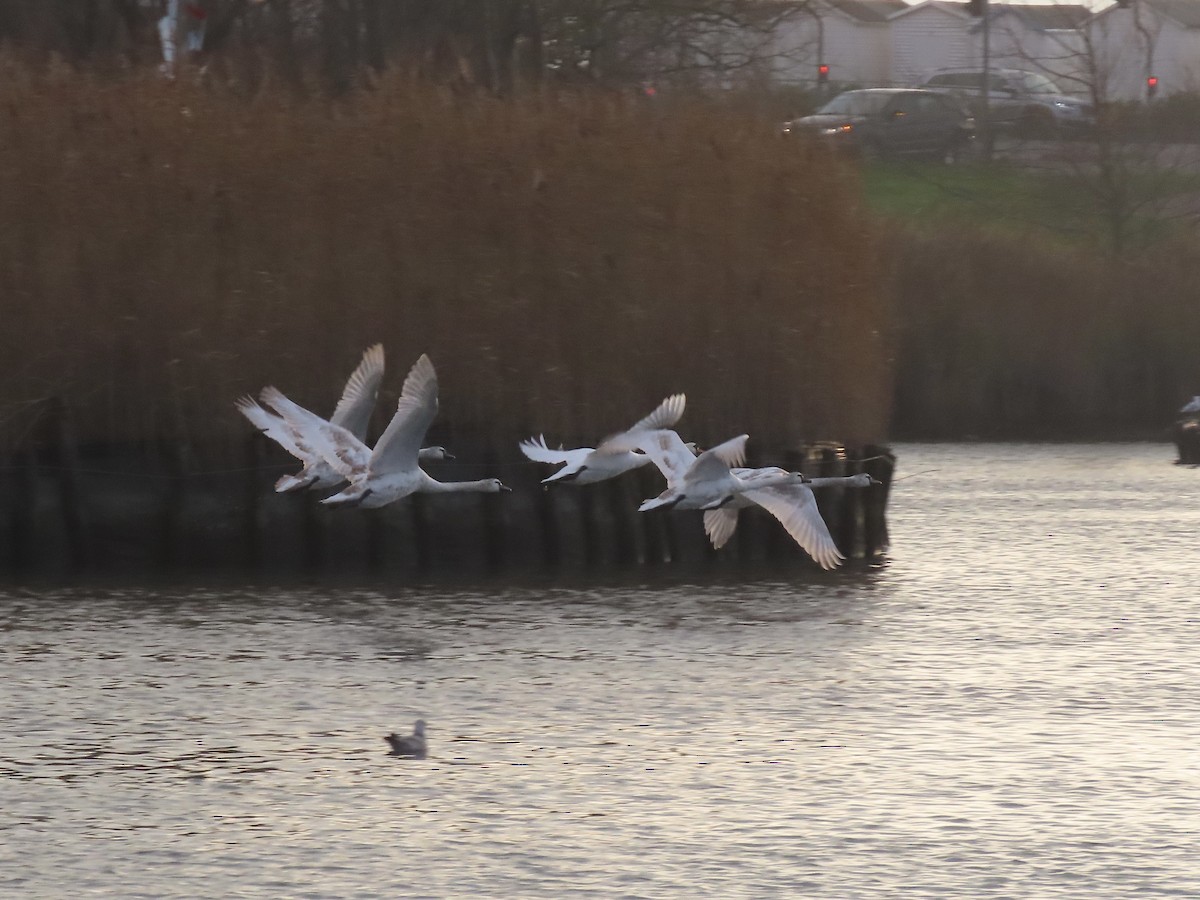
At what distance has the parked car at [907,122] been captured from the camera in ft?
189

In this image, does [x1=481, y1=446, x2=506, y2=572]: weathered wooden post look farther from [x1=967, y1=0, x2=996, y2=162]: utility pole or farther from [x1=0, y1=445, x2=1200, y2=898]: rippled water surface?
[x1=967, y1=0, x2=996, y2=162]: utility pole

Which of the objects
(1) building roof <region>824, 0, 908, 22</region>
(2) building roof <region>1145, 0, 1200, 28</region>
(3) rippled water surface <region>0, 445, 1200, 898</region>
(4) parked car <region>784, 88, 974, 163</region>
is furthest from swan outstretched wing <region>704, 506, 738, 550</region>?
(2) building roof <region>1145, 0, 1200, 28</region>

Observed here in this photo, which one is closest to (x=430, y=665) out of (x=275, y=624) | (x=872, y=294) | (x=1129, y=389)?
(x=275, y=624)

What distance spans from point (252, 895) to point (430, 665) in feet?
23.1

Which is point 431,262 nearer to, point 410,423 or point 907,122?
point 410,423

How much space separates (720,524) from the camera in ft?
78.0

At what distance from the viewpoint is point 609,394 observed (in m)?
26.0

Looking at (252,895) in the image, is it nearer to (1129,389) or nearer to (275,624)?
(275,624)

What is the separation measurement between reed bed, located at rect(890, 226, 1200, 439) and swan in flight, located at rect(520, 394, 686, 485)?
1654 cm

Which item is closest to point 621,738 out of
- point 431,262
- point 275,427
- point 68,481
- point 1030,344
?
point 275,427

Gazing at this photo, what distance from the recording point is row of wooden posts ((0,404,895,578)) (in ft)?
81.0

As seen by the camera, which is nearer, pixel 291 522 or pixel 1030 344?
pixel 291 522

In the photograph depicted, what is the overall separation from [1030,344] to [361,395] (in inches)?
769

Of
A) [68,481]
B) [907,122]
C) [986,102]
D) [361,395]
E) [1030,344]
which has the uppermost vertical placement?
[986,102]
